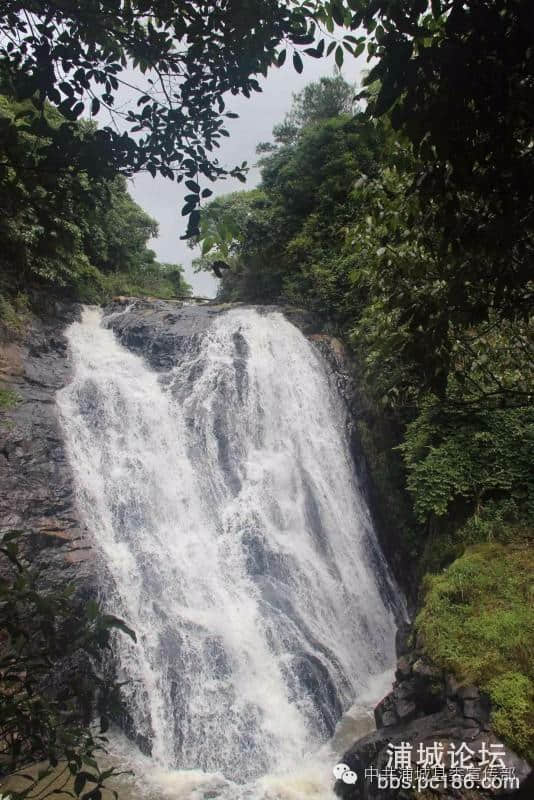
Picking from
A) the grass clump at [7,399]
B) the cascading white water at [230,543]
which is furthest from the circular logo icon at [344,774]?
the grass clump at [7,399]

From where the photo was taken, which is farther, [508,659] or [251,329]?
[251,329]

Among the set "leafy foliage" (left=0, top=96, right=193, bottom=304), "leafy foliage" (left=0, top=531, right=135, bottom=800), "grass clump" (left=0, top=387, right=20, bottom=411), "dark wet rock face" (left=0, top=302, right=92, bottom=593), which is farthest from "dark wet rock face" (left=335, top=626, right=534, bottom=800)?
"grass clump" (left=0, top=387, right=20, bottom=411)

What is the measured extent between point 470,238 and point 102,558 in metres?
7.59

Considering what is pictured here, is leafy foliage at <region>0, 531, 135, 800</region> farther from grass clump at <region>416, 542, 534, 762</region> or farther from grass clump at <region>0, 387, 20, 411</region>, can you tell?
grass clump at <region>0, 387, 20, 411</region>

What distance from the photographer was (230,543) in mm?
9180

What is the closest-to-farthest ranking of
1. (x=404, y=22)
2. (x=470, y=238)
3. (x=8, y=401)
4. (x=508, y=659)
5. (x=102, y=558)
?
(x=404, y=22), (x=470, y=238), (x=508, y=659), (x=102, y=558), (x=8, y=401)

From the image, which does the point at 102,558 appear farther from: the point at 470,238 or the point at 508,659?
the point at 470,238

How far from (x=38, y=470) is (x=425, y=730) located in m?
7.02

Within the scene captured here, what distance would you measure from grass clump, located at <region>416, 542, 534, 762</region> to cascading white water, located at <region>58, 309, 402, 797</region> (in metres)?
2.30

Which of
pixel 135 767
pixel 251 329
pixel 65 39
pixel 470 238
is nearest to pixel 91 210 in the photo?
pixel 65 39

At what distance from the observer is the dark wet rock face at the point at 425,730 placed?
422 centimetres

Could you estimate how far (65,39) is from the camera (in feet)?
7.29

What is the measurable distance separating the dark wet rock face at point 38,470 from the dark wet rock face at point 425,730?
4041mm

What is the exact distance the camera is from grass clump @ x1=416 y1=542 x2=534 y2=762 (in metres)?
4.53
